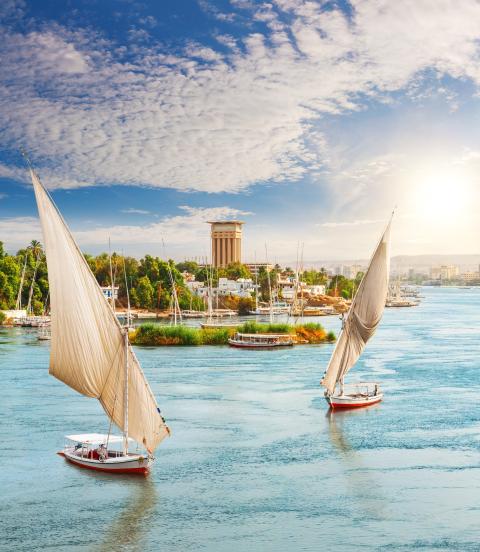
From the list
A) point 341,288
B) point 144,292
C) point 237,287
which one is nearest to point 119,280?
point 144,292

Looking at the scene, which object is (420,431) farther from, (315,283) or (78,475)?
(315,283)

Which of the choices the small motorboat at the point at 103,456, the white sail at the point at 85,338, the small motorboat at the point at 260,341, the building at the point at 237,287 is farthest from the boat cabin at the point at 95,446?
the building at the point at 237,287

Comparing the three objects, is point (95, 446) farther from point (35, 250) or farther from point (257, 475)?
point (35, 250)

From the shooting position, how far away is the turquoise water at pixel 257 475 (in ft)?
49.8

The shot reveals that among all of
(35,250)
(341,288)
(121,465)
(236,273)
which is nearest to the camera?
(121,465)

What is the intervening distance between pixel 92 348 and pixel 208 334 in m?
34.7

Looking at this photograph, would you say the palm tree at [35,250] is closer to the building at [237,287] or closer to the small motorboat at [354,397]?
the building at [237,287]

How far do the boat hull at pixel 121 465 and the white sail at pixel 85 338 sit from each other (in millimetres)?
790

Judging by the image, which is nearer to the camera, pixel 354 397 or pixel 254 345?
pixel 354 397

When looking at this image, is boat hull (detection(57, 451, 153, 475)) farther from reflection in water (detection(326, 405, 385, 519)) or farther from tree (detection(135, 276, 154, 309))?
tree (detection(135, 276, 154, 309))

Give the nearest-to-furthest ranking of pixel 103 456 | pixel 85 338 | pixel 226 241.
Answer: pixel 85 338 < pixel 103 456 < pixel 226 241

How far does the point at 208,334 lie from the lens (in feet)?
171

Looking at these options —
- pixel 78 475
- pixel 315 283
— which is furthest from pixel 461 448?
pixel 315 283

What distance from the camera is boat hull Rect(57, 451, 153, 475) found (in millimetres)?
18188
